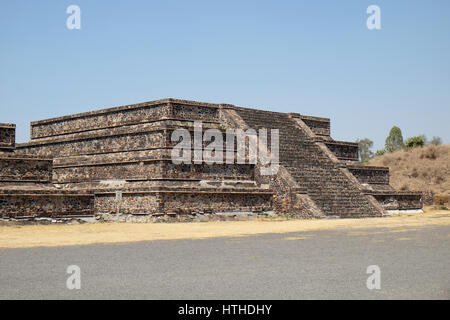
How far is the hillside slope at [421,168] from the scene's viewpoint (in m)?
44.6

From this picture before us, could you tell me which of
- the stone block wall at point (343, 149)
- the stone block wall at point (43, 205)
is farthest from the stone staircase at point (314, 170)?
the stone block wall at point (43, 205)

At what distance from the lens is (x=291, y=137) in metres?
28.1

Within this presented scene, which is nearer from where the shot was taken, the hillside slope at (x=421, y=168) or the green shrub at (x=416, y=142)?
the hillside slope at (x=421, y=168)

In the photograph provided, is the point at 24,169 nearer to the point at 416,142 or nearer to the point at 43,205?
the point at 43,205

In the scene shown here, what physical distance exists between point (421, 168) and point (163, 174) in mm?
32078

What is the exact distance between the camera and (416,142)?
5634 centimetres

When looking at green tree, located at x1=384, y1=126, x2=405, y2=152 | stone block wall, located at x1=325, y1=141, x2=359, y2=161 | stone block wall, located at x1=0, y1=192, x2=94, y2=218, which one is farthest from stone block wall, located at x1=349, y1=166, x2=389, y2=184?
green tree, located at x1=384, y1=126, x2=405, y2=152

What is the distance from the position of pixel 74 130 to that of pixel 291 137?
1117 centimetres

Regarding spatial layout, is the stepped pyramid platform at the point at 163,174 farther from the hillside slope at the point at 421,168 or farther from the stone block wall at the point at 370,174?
the hillside slope at the point at 421,168

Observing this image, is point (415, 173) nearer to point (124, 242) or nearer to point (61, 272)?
point (124, 242)

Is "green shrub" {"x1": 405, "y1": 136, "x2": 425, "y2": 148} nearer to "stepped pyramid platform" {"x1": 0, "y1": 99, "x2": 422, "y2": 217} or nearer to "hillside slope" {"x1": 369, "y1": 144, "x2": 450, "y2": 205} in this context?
"hillside slope" {"x1": 369, "y1": 144, "x2": 450, "y2": 205}

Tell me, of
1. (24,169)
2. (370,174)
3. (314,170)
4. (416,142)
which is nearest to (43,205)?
(24,169)

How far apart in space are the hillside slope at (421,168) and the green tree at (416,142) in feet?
11.5

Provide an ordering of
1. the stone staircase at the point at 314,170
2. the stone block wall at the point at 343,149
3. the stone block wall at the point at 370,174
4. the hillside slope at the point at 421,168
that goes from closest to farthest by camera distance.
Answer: the stone staircase at the point at 314,170
the stone block wall at the point at 370,174
the stone block wall at the point at 343,149
the hillside slope at the point at 421,168
